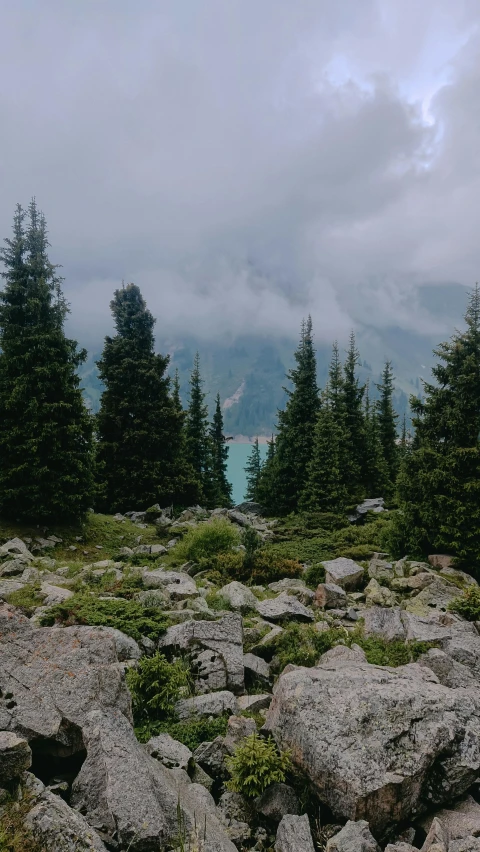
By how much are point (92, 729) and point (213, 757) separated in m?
1.66

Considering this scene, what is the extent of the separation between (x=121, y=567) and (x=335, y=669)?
9.65 meters

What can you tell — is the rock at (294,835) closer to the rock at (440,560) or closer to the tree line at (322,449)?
the rock at (440,560)

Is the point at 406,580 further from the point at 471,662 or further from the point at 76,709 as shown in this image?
the point at 76,709

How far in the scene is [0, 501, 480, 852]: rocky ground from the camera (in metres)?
4.21

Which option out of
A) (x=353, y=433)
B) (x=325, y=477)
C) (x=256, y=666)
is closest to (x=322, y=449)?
(x=325, y=477)

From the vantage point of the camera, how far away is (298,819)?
4.56 metres

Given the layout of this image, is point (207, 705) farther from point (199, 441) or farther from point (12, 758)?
point (199, 441)

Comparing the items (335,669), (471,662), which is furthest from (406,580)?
(335,669)

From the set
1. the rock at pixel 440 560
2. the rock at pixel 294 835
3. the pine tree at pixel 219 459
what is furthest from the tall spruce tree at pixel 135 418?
the rock at pixel 294 835

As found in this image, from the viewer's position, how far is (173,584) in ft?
37.0

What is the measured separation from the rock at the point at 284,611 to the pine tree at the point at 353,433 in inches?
799

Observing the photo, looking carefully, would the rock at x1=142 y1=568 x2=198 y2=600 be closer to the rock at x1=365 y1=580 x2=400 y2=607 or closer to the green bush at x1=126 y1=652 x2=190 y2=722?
the green bush at x1=126 y1=652 x2=190 y2=722

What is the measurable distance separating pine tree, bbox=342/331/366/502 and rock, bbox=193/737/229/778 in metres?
25.4

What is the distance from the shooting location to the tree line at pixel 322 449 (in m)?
29.0
